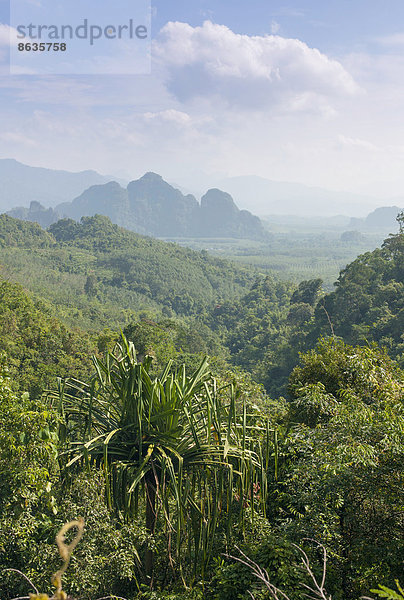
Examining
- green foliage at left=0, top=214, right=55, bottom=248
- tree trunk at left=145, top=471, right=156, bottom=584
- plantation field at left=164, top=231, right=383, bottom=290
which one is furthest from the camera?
plantation field at left=164, top=231, right=383, bottom=290

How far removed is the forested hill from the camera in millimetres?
50281

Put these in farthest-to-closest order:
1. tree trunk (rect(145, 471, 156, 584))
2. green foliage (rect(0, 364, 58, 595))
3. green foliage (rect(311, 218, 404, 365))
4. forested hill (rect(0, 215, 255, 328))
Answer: forested hill (rect(0, 215, 255, 328)), green foliage (rect(311, 218, 404, 365)), tree trunk (rect(145, 471, 156, 584)), green foliage (rect(0, 364, 58, 595))

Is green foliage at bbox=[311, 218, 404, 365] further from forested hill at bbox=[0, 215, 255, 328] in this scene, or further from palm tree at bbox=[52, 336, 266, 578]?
forested hill at bbox=[0, 215, 255, 328]

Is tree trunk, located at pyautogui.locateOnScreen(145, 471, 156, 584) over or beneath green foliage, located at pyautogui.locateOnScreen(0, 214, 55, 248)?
beneath

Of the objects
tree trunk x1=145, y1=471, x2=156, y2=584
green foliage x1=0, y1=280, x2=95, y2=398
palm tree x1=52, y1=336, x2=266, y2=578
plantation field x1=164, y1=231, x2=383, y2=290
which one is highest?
plantation field x1=164, y1=231, x2=383, y2=290

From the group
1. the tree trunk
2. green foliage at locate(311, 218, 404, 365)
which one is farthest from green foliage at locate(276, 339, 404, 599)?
green foliage at locate(311, 218, 404, 365)

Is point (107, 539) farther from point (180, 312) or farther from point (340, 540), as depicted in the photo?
point (180, 312)

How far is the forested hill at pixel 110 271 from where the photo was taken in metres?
A: 50.3

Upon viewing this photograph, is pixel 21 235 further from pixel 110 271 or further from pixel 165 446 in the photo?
→ pixel 165 446

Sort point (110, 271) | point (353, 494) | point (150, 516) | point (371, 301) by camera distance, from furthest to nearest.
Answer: point (110, 271) < point (371, 301) < point (353, 494) < point (150, 516)

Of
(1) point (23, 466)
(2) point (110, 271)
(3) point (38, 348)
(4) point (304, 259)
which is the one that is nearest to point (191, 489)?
(1) point (23, 466)

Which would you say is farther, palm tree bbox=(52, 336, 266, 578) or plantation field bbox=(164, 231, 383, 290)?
plantation field bbox=(164, 231, 383, 290)

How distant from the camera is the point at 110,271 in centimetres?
6425

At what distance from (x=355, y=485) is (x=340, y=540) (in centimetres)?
46
